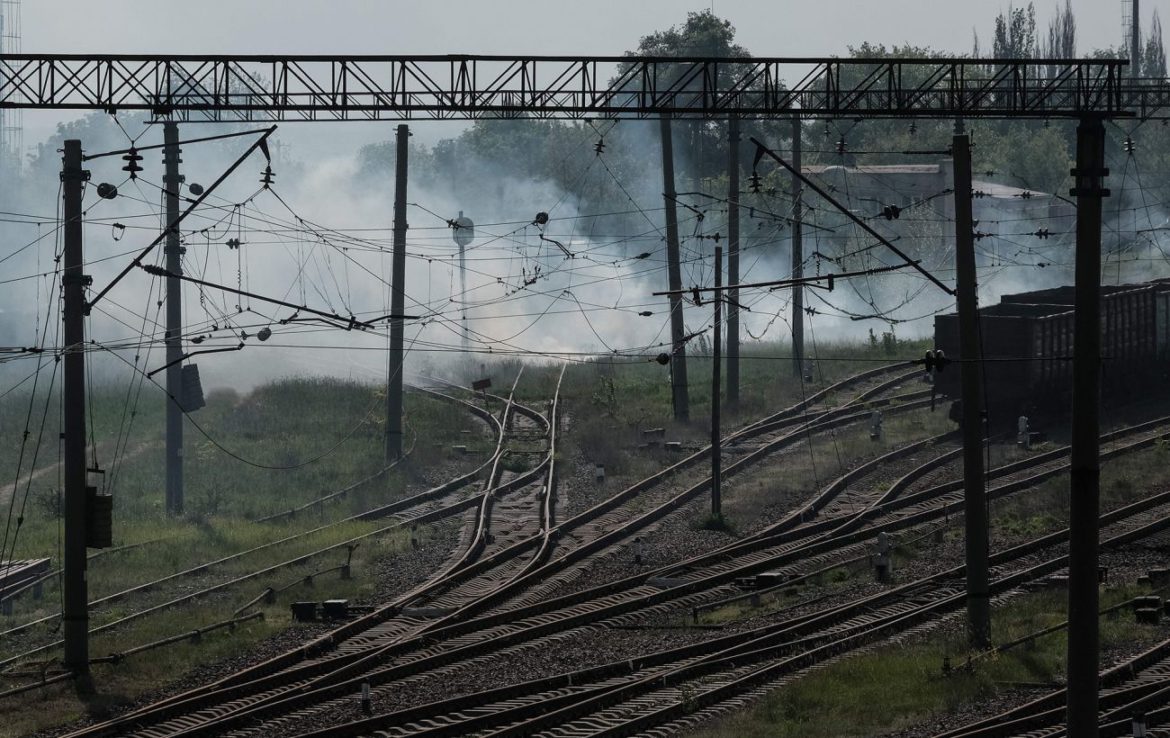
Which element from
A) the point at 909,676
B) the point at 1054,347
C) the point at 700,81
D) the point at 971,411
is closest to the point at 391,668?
the point at 909,676

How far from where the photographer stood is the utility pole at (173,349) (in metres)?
31.1

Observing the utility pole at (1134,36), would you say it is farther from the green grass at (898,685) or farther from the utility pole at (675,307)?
the green grass at (898,685)

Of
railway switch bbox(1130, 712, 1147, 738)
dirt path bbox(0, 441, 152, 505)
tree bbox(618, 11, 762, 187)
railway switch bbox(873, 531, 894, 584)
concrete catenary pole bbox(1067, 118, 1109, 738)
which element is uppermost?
tree bbox(618, 11, 762, 187)

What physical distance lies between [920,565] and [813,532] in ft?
10.6

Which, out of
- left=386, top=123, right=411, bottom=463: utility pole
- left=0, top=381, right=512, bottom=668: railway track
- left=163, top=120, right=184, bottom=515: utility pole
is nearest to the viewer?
left=0, top=381, right=512, bottom=668: railway track

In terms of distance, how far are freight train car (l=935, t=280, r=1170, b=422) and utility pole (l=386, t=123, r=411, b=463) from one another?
41.2 ft

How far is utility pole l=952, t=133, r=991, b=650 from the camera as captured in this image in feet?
62.0

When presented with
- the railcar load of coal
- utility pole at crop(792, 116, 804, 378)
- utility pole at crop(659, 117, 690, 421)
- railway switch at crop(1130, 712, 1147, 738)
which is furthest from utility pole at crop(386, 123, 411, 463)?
railway switch at crop(1130, 712, 1147, 738)

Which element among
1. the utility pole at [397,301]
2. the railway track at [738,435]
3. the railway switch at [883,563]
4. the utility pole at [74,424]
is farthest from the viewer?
the utility pole at [397,301]

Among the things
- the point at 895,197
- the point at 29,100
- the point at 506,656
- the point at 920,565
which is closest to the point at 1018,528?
the point at 920,565

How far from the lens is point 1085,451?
42.1 ft

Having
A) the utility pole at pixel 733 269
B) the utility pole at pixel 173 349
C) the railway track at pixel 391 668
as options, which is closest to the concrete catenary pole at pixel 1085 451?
the railway track at pixel 391 668

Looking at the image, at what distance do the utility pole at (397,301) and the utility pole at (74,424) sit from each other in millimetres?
14021

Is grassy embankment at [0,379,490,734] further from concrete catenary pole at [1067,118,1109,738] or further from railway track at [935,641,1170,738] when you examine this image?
concrete catenary pole at [1067,118,1109,738]
